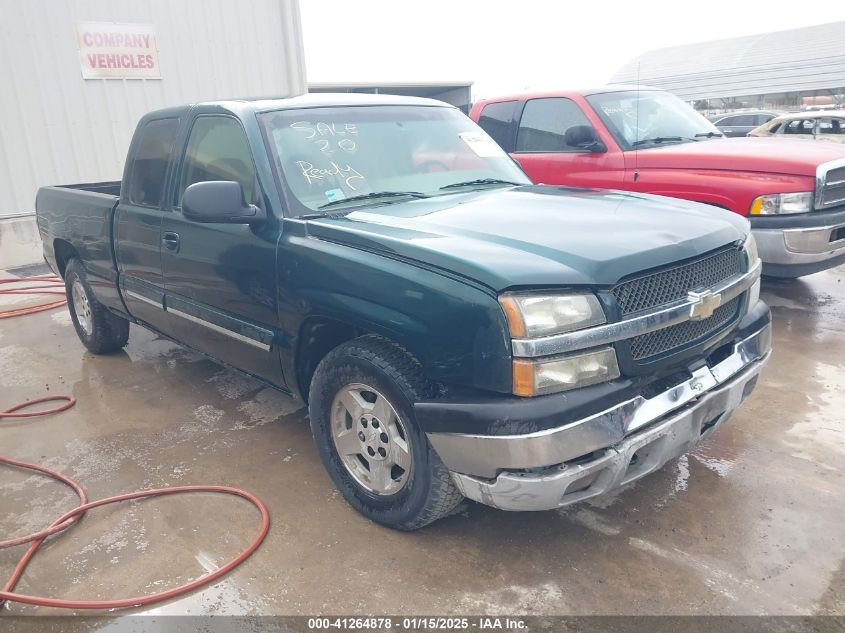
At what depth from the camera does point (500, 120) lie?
6934mm

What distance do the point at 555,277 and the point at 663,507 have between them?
1347 millimetres

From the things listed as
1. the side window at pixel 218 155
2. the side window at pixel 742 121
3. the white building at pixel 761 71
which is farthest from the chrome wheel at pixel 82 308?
the white building at pixel 761 71

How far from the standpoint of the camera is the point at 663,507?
3018 mm

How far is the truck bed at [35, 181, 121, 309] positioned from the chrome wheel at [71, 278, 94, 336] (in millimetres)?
→ 251

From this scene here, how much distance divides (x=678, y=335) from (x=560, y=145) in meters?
4.11

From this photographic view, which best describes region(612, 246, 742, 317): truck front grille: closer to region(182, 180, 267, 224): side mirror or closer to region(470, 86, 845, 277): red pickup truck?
region(182, 180, 267, 224): side mirror

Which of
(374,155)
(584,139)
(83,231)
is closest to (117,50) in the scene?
(83,231)

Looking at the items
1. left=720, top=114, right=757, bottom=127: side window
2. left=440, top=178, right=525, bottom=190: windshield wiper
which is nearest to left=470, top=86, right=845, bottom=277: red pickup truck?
left=440, top=178, right=525, bottom=190: windshield wiper

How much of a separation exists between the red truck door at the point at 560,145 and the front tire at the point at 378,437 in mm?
3849

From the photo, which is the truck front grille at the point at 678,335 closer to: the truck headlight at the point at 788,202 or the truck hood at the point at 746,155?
the truck headlight at the point at 788,202

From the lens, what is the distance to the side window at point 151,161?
13.4ft

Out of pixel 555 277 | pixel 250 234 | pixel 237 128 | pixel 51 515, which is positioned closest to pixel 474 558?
pixel 555 277

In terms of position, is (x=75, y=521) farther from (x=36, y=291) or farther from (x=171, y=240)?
(x=36, y=291)

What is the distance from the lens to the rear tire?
17.0ft
